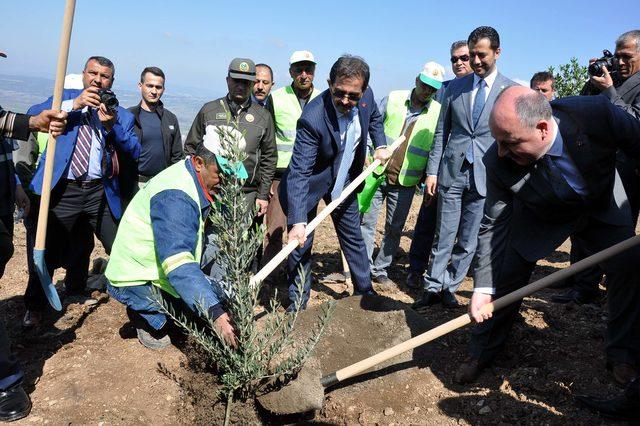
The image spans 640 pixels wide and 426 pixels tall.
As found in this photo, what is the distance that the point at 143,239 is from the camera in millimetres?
3434

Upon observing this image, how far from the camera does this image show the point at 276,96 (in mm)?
5371

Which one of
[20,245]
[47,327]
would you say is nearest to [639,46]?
[47,327]

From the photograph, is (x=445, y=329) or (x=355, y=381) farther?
(x=355, y=381)

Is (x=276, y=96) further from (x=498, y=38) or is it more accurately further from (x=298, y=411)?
(x=298, y=411)

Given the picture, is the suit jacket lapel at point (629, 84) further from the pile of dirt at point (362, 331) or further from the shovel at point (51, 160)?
the shovel at point (51, 160)

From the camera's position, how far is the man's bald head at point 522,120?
2705mm

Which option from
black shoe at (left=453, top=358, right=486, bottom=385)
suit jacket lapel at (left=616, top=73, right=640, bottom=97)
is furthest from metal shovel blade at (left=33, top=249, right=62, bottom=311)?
suit jacket lapel at (left=616, top=73, right=640, bottom=97)

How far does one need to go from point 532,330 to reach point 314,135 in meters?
2.46

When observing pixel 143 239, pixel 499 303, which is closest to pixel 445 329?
pixel 499 303

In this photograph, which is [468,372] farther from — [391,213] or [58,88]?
[58,88]

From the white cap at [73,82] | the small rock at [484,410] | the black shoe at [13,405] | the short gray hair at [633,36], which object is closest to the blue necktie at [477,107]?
the short gray hair at [633,36]

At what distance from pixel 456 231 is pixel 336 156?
5.06 ft

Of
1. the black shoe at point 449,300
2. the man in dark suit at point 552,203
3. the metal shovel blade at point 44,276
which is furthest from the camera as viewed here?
the black shoe at point 449,300

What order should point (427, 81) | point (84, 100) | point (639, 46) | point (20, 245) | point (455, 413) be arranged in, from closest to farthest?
point (455, 413)
point (84, 100)
point (639, 46)
point (427, 81)
point (20, 245)
